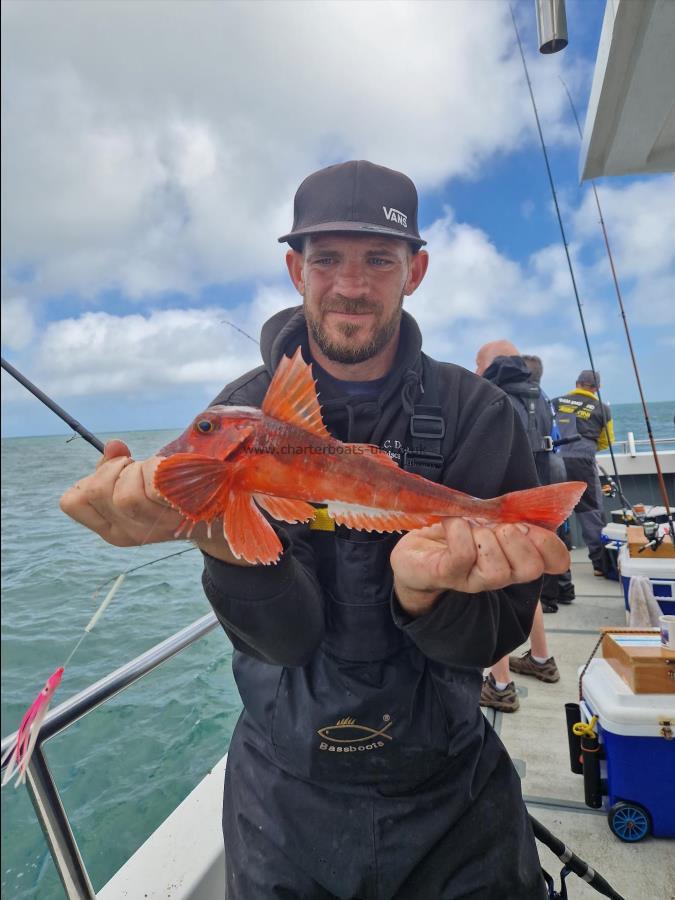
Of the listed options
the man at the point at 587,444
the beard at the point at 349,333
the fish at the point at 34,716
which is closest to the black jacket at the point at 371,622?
the beard at the point at 349,333

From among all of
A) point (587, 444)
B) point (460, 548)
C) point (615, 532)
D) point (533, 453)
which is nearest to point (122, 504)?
point (460, 548)

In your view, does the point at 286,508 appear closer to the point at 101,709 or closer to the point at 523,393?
the point at 523,393

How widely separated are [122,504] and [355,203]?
163 cm

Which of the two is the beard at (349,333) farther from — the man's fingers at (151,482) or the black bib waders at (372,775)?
the man's fingers at (151,482)

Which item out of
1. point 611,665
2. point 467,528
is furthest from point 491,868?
point 611,665

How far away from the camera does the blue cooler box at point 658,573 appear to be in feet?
18.1

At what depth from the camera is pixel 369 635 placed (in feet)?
7.36

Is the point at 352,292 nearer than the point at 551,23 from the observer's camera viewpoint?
Yes

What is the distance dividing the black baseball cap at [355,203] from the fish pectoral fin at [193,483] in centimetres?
123

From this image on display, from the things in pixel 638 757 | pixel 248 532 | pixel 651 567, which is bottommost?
pixel 638 757

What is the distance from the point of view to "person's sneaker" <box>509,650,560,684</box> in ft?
18.0

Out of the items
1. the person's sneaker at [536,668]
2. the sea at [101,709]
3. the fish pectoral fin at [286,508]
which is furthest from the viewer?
the person's sneaker at [536,668]

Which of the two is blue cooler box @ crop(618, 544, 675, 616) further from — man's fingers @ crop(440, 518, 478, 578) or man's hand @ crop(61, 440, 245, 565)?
man's hand @ crop(61, 440, 245, 565)

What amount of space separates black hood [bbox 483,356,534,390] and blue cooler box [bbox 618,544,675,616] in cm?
222
